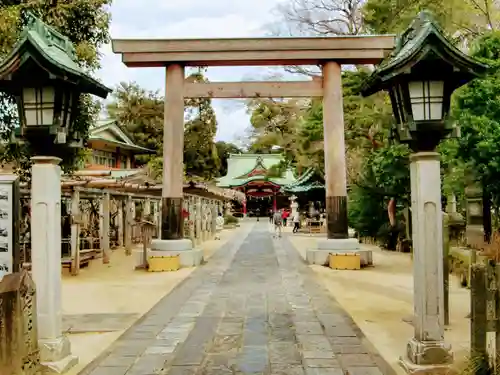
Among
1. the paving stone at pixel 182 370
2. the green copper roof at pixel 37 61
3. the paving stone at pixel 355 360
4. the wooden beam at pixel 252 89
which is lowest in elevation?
the paving stone at pixel 355 360

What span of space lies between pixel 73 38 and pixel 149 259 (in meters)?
5.45

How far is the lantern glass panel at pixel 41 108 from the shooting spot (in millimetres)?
5273

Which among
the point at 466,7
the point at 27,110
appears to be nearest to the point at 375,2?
the point at 466,7

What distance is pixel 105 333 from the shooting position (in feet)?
22.1

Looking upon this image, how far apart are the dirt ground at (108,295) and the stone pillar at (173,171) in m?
0.72

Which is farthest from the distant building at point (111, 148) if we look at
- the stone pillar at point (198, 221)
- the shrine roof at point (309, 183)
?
the stone pillar at point (198, 221)

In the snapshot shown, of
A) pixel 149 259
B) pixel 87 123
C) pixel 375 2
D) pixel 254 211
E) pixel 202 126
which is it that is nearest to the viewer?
pixel 87 123

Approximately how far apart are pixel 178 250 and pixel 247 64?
506 centimetres

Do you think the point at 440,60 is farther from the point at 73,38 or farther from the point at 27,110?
the point at 73,38

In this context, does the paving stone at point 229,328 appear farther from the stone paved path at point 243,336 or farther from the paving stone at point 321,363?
the paving stone at point 321,363

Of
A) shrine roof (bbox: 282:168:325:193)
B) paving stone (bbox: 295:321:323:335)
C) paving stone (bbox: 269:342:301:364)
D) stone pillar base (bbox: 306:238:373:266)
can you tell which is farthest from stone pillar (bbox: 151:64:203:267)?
shrine roof (bbox: 282:168:325:193)

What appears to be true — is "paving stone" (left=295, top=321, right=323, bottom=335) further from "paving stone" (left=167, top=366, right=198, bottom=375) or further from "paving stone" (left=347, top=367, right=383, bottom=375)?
"paving stone" (left=167, top=366, right=198, bottom=375)

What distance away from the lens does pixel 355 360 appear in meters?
5.50

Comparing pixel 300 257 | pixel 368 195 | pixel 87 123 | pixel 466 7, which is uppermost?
pixel 466 7
